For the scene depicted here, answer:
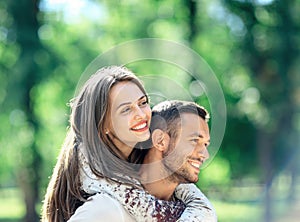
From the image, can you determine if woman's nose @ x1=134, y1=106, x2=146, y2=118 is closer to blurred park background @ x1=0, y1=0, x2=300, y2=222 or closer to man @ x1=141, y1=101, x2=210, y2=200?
man @ x1=141, y1=101, x2=210, y2=200

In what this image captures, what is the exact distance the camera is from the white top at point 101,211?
1.27 meters

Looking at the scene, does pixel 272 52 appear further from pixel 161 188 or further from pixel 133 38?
pixel 161 188

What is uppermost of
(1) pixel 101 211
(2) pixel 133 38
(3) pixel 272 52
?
(2) pixel 133 38

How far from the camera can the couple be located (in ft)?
4.35

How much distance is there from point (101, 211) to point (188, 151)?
0.80 feet

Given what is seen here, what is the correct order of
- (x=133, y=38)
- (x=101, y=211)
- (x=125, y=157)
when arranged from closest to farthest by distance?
1. (x=101, y=211)
2. (x=125, y=157)
3. (x=133, y=38)

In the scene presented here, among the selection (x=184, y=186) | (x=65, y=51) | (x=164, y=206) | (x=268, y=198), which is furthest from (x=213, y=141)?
(x=268, y=198)

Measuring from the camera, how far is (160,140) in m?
1.43

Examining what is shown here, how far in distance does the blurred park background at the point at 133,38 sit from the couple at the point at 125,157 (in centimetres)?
866

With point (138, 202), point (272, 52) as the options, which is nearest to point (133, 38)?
point (272, 52)

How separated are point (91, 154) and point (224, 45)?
34.3 ft

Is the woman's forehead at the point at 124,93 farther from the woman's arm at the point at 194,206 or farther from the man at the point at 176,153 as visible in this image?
the woman's arm at the point at 194,206

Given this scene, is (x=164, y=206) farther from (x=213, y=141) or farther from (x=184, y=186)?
(x=213, y=141)

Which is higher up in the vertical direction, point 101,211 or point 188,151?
point 188,151
